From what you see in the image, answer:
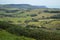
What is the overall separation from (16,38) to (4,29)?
13.4ft

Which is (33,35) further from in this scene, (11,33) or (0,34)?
(0,34)

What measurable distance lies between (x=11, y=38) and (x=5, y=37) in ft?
2.65

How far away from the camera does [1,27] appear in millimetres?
25438

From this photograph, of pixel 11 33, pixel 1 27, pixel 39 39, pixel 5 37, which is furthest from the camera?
pixel 1 27

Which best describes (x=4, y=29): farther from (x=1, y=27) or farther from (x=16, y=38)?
(x=16, y=38)

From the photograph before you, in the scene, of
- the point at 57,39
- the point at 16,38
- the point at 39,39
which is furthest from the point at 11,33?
the point at 57,39

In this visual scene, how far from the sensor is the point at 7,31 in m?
23.7

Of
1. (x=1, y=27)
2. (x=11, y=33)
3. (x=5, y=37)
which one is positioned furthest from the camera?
(x=1, y=27)

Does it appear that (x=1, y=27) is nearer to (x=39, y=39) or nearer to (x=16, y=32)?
(x=16, y=32)

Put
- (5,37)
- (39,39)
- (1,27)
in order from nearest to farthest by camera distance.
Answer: (5,37) → (39,39) → (1,27)

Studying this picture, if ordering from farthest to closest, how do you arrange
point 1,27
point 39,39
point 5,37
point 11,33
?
point 1,27 → point 11,33 → point 39,39 → point 5,37

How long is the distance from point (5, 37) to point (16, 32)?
12.2ft

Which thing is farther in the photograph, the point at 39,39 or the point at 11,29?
the point at 11,29

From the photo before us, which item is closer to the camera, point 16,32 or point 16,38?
point 16,38
